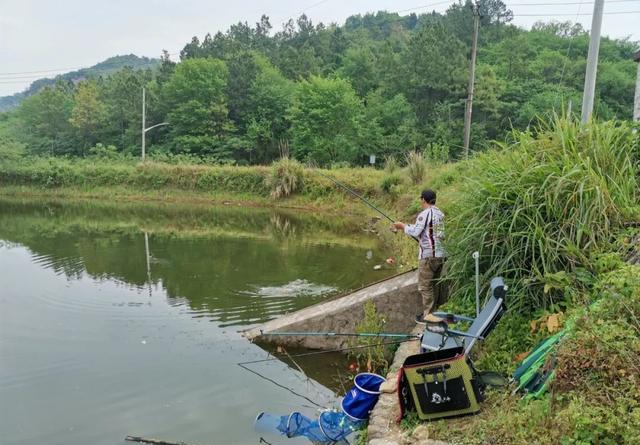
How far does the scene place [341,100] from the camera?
3744cm

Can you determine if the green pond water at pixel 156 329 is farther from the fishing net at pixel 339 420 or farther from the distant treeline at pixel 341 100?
the distant treeline at pixel 341 100

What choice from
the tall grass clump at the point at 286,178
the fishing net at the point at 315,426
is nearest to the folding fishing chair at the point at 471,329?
the fishing net at the point at 315,426

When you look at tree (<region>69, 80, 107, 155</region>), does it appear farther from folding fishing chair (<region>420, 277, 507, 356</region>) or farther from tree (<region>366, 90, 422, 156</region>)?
folding fishing chair (<region>420, 277, 507, 356</region>)

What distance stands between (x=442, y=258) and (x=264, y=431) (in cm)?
275

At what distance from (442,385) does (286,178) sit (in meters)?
22.4

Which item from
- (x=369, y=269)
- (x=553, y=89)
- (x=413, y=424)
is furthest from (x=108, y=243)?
(x=553, y=89)

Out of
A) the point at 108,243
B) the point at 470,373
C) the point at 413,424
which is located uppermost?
the point at 470,373

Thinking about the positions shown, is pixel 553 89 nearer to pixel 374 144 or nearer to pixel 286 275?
pixel 374 144

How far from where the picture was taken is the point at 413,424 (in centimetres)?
363

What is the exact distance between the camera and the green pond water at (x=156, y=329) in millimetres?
4918

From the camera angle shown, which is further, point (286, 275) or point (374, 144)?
point (374, 144)

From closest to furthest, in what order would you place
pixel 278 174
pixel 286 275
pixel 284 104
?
pixel 286 275 < pixel 278 174 < pixel 284 104

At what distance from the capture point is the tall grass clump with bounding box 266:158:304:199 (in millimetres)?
25391

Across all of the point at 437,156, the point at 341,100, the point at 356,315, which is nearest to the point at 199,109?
the point at 341,100
